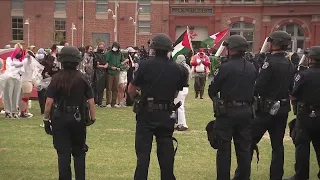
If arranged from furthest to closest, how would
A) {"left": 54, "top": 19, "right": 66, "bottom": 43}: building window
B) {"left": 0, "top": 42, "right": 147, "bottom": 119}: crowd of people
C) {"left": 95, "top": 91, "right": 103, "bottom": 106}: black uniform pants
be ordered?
{"left": 54, "top": 19, "right": 66, "bottom": 43}: building window
{"left": 95, "top": 91, "right": 103, "bottom": 106}: black uniform pants
{"left": 0, "top": 42, "right": 147, "bottom": 119}: crowd of people

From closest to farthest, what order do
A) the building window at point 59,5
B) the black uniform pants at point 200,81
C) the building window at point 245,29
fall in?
the black uniform pants at point 200,81 < the building window at point 245,29 < the building window at point 59,5

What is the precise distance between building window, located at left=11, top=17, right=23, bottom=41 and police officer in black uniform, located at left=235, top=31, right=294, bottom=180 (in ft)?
149

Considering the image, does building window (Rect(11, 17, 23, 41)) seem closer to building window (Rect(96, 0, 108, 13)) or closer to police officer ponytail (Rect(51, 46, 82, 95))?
building window (Rect(96, 0, 108, 13))

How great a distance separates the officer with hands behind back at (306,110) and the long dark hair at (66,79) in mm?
3142

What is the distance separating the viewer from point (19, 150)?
9.41 m

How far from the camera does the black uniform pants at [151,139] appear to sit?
255 inches

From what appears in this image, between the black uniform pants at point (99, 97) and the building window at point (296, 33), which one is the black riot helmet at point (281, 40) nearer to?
the black uniform pants at point (99, 97)

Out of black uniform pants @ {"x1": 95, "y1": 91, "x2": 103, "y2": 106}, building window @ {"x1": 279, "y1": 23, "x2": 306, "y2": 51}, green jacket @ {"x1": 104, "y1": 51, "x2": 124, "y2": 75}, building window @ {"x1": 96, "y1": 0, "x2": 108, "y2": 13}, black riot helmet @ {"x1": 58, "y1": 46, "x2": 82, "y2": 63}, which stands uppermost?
building window @ {"x1": 96, "y1": 0, "x2": 108, "y2": 13}

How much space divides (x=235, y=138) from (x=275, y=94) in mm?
963

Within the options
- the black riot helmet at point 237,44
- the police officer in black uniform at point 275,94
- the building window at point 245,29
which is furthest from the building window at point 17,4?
the black riot helmet at point 237,44

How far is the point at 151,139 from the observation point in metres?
6.54

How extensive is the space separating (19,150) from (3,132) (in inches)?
83.5

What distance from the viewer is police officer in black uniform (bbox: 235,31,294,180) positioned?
7.07 metres

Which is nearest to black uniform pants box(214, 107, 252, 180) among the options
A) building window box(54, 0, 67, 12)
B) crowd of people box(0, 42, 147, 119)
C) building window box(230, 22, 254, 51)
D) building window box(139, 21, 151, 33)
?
crowd of people box(0, 42, 147, 119)
